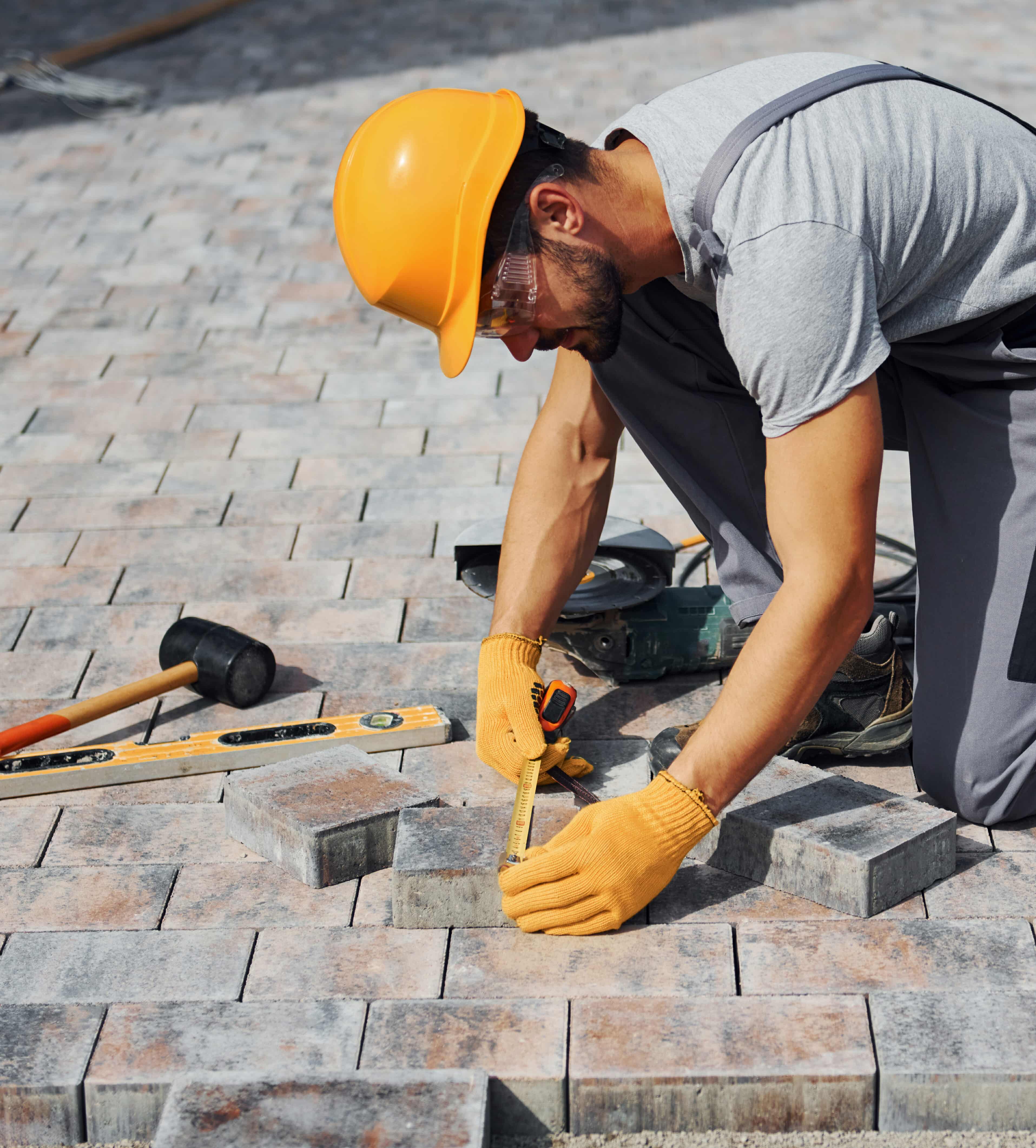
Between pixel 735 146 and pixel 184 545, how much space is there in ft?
8.63

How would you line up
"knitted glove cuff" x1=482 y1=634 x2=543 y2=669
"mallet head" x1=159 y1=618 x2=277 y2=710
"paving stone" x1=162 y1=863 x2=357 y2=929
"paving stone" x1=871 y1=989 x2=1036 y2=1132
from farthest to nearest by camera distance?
"mallet head" x1=159 y1=618 x2=277 y2=710
"knitted glove cuff" x1=482 y1=634 x2=543 y2=669
"paving stone" x1=162 y1=863 x2=357 y2=929
"paving stone" x1=871 y1=989 x2=1036 y2=1132

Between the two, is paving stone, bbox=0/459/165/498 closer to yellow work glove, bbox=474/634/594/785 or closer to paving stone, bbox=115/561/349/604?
paving stone, bbox=115/561/349/604

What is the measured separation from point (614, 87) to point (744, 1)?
146 inches

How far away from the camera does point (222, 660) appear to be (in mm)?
3543

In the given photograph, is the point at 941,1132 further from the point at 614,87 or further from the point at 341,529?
the point at 614,87

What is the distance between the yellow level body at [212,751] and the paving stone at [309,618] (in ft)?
1.72

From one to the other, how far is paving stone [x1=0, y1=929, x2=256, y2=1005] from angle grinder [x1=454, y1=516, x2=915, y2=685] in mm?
1104

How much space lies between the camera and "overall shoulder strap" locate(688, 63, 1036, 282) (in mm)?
2500

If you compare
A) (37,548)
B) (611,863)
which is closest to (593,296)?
(611,863)

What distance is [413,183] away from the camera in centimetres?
256

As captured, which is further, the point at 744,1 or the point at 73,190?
the point at 744,1

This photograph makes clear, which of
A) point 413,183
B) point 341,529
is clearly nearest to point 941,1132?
point 413,183

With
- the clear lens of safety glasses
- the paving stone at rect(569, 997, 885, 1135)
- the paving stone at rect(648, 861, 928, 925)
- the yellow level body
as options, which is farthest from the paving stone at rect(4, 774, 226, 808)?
the clear lens of safety glasses

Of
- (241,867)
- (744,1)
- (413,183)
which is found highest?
(413,183)
